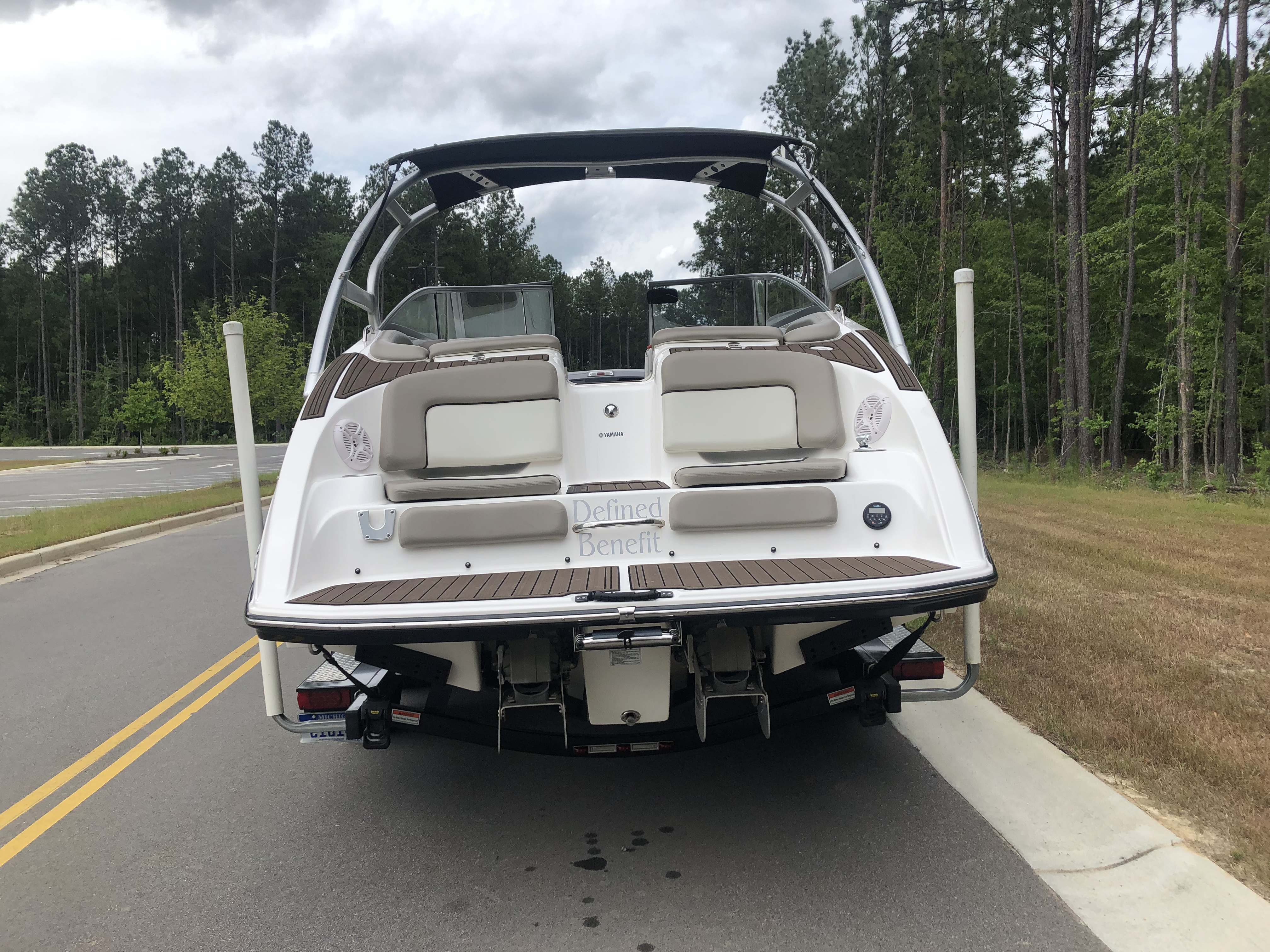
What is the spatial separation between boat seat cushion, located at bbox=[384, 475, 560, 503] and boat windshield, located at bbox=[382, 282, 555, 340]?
188cm

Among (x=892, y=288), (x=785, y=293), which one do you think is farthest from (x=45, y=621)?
(x=892, y=288)

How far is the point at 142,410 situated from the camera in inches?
1704

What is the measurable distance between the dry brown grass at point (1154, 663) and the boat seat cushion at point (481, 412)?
2.69 metres

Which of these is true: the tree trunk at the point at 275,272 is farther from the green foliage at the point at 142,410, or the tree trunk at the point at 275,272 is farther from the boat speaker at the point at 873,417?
the boat speaker at the point at 873,417

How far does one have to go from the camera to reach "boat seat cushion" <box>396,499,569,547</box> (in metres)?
3.01

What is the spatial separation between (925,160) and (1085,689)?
949 inches

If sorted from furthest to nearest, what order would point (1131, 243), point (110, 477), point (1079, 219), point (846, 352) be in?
1. point (110, 477)
2. point (1131, 243)
3. point (1079, 219)
4. point (846, 352)

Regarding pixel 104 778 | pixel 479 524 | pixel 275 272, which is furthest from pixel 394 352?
pixel 275 272

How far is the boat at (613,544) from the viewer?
2635 millimetres

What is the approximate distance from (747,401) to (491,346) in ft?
3.76

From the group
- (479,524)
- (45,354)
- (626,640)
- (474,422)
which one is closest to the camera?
(626,640)

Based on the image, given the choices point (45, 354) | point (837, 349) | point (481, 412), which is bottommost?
point (481, 412)

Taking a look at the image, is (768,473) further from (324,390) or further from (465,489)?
(324,390)

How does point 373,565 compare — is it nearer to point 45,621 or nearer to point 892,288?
point 45,621
